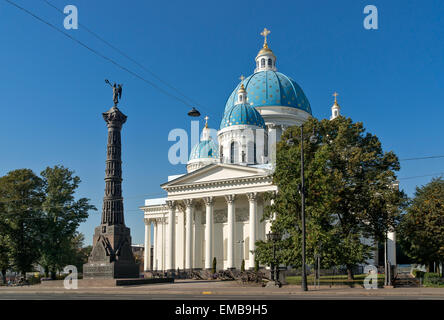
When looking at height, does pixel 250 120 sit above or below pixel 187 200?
above

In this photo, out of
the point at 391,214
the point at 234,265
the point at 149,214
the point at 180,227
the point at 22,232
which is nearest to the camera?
the point at 391,214

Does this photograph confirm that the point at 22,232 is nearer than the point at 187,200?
Yes

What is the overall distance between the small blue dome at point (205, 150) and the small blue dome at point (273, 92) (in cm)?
811

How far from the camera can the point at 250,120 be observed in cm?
6794

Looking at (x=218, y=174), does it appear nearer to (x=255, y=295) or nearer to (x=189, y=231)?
(x=189, y=231)

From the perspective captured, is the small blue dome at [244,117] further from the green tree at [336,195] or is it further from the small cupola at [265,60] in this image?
the green tree at [336,195]

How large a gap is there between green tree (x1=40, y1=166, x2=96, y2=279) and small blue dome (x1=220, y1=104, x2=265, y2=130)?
23.3m

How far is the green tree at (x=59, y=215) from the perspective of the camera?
54.3m

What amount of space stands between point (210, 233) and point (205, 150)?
24.8m

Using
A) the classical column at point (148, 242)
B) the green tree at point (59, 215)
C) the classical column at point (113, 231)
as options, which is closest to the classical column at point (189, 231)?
the green tree at point (59, 215)

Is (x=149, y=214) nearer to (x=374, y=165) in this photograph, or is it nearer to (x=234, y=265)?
(x=234, y=265)

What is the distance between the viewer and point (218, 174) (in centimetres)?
6066
